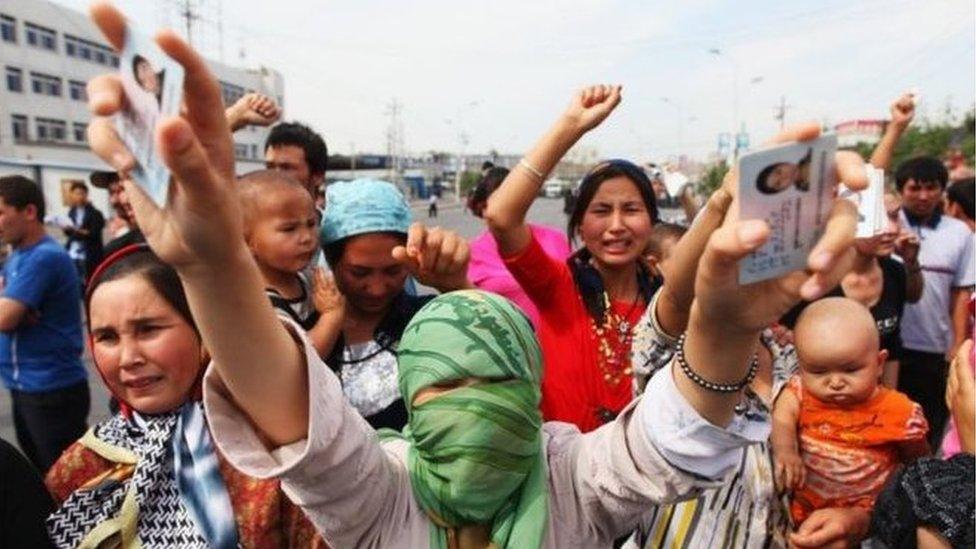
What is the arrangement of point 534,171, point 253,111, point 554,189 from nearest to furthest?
point 534,171 → point 253,111 → point 554,189

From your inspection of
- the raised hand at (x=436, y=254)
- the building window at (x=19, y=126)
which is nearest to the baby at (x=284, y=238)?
the raised hand at (x=436, y=254)

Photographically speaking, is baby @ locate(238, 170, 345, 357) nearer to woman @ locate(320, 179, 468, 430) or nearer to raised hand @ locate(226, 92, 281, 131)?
woman @ locate(320, 179, 468, 430)

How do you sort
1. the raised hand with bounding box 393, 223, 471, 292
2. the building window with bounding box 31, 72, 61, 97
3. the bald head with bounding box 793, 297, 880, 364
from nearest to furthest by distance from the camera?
the raised hand with bounding box 393, 223, 471, 292 → the bald head with bounding box 793, 297, 880, 364 → the building window with bounding box 31, 72, 61, 97

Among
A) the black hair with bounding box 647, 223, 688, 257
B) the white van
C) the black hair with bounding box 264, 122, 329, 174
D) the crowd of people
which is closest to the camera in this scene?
the crowd of people

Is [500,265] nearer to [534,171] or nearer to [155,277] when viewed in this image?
[534,171]

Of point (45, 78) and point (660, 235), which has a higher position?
point (45, 78)

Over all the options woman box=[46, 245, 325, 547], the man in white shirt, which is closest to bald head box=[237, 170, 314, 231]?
woman box=[46, 245, 325, 547]

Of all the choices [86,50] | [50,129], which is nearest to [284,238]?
[50,129]

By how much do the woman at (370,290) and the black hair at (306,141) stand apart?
137cm

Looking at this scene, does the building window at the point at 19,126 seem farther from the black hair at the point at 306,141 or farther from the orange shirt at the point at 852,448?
the orange shirt at the point at 852,448

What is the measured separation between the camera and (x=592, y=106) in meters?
1.95

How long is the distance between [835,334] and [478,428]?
1.26 metres

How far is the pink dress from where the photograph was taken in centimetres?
269

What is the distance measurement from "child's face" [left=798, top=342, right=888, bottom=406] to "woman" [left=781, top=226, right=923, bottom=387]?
28.9 inches
